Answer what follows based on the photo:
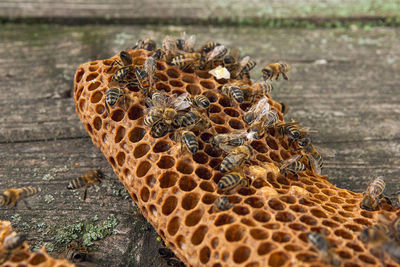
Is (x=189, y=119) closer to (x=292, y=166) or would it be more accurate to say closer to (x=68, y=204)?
(x=292, y=166)

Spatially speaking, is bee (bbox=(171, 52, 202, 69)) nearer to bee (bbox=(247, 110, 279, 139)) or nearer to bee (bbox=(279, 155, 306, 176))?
bee (bbox=(247, 110, 279, 139))

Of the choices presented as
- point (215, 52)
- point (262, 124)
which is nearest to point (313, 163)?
point (262, 124)

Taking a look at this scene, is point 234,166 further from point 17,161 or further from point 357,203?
point 17,161

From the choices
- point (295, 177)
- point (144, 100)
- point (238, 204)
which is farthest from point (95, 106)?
point (295, 177)

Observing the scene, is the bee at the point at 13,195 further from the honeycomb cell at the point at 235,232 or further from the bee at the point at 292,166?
the bee at the point at 292,166

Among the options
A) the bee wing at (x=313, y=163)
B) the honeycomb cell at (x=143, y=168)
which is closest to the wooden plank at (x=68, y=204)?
the honeycomb cell at (x=143, y=168)
